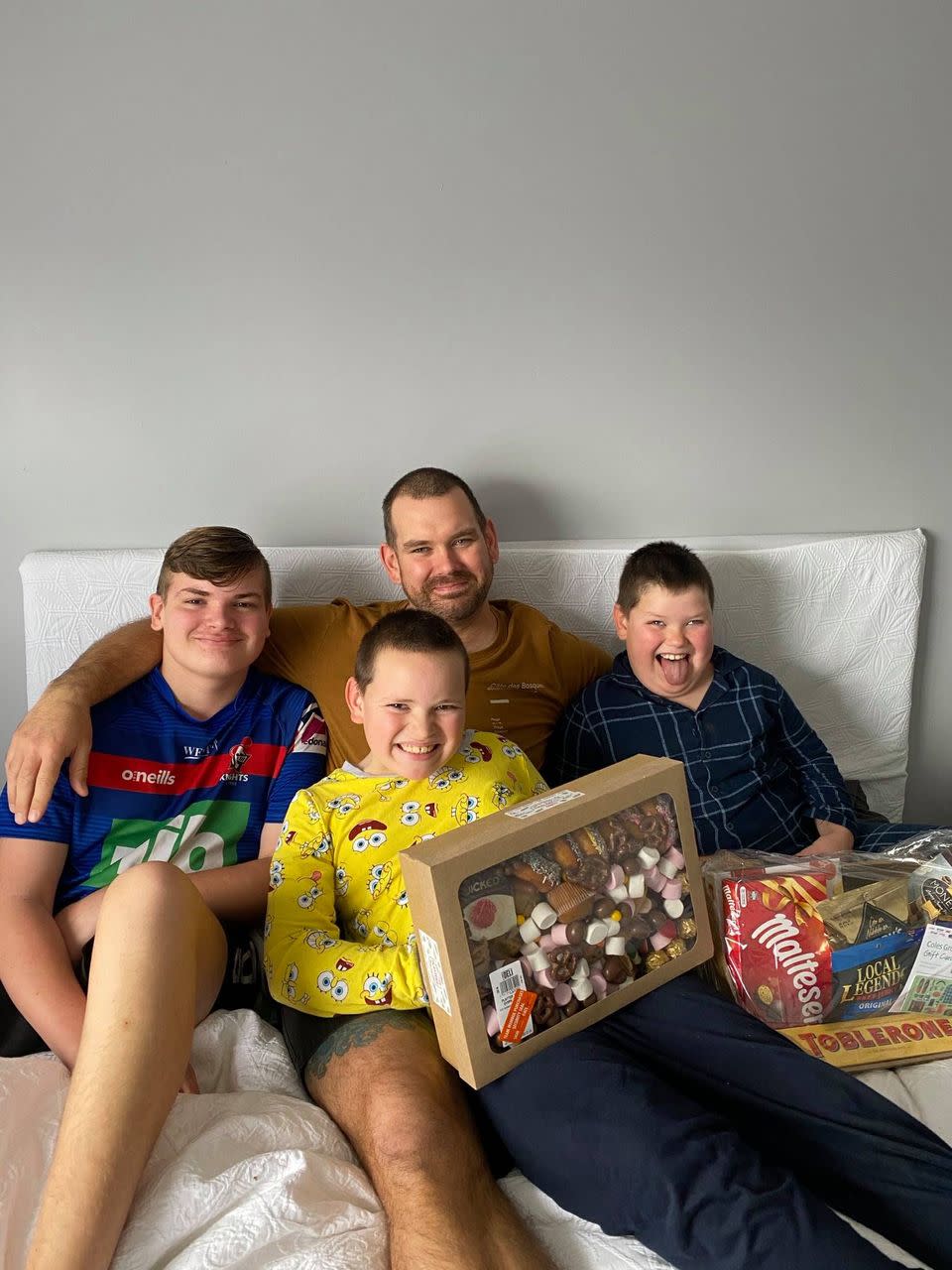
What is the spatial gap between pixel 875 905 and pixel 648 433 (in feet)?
3.52

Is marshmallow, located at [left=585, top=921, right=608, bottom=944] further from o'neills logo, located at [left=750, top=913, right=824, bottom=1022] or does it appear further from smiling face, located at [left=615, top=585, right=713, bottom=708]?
smiling face, located at [left=615, top=585, right=713, bottom=708]

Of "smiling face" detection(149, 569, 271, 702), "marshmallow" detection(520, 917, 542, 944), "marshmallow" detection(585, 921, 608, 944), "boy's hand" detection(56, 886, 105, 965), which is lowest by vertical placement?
"boy's hand" detection(56, 886, 105, 965)

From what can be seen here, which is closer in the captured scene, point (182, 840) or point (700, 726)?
point (182, 840)

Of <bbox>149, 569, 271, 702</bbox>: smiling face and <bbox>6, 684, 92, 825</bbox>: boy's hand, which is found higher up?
<bbox>149, 569, 271, 702</bbox>: smiling face

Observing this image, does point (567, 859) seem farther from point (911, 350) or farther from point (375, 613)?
point (911, 350)

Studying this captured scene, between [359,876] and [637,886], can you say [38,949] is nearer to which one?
[359,876]

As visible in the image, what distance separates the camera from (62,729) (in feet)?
4.87

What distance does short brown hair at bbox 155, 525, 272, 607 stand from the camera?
161 centimetres

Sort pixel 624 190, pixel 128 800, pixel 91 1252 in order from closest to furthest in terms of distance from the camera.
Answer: pixel 91 1252 → pixel 128 800 → pixel 624 190

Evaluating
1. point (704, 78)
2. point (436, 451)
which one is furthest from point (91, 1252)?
point (704, 78)

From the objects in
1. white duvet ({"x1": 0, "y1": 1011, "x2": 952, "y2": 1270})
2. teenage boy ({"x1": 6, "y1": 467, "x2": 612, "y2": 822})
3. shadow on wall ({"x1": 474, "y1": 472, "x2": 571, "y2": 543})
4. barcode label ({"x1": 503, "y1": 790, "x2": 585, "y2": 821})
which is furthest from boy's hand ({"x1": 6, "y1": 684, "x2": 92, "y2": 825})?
shadow on wall ({"x1": 474, "y1": 472, "x2": 571, "y2": 543})

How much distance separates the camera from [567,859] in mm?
1210

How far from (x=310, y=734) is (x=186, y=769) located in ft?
0.68

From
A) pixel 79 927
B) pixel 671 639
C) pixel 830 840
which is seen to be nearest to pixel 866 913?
pixel 830 840
